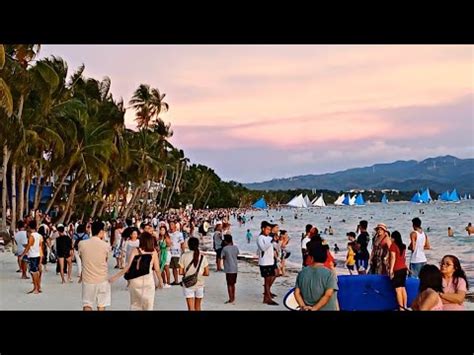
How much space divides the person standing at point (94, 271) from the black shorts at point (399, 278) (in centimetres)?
335

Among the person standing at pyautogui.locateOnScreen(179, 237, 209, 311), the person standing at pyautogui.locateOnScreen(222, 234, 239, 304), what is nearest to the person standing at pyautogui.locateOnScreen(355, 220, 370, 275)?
the person standing at pyautogui.locateOnScreen(222, 234, 239, 304)

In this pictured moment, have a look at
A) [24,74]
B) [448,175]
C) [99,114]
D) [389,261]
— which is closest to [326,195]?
[448,175]

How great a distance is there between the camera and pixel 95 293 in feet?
24.6

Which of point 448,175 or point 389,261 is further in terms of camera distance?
point 448,175

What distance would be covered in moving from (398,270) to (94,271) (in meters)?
3.69

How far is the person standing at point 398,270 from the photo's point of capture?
739 centimetres

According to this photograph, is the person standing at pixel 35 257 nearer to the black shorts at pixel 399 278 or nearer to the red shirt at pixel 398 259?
the red shirt at pixel 398 259

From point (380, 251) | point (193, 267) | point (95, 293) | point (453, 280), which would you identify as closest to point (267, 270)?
point (380, 251)

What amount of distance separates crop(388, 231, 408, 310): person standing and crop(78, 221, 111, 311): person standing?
132 inches
